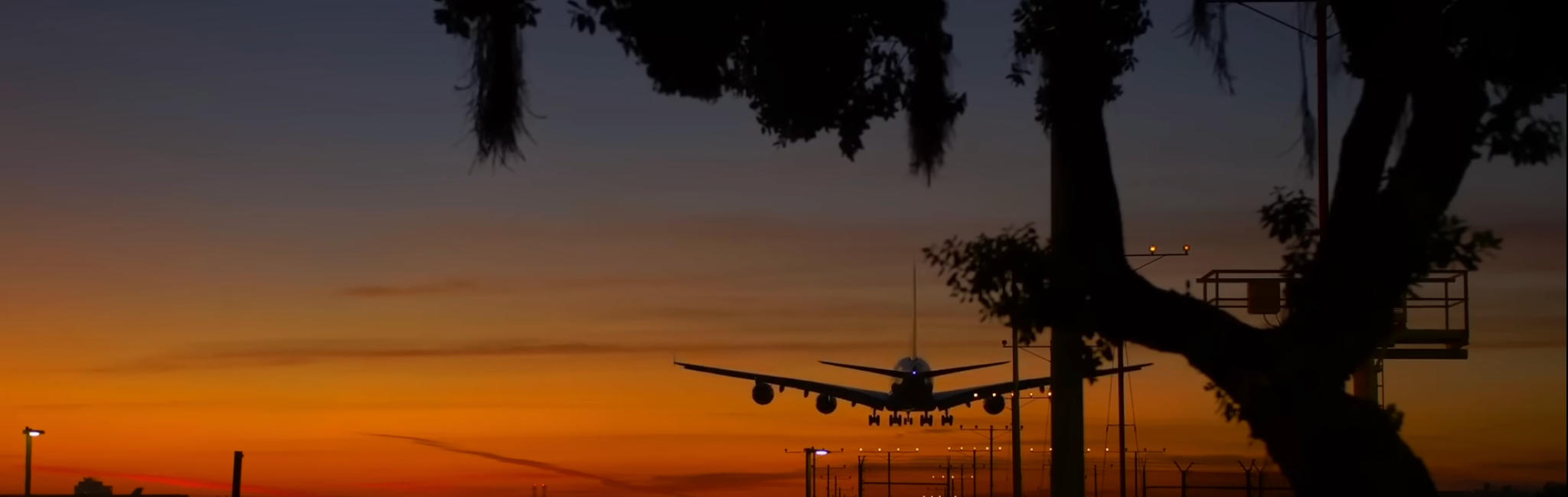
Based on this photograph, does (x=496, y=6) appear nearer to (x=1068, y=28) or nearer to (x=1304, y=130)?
(x=1068, y=28)

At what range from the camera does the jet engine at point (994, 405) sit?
70.9 m

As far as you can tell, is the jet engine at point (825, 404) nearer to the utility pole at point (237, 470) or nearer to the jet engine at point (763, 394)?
the jet engine at point (763, 394)

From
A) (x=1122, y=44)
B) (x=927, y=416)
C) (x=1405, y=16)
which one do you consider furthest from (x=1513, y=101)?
(x=927, y=416)

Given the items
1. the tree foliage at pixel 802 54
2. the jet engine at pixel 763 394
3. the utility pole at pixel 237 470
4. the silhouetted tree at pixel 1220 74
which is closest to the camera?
the silhouetted tree at pixel 1220 74

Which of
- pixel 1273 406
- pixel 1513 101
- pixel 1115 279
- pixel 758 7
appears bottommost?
pixel 1273 406

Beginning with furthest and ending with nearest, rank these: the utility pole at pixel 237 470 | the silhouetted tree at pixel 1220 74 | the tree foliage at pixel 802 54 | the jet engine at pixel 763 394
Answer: the jet engine at pixel 763 394 < the utility pole at pixel 237 470 < the tree foliage at pixel 802 54 < the silhouetted tree at pixel 1220 74

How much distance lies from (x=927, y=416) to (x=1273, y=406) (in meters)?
66.0

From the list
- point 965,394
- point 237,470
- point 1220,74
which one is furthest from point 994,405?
point 1220,74

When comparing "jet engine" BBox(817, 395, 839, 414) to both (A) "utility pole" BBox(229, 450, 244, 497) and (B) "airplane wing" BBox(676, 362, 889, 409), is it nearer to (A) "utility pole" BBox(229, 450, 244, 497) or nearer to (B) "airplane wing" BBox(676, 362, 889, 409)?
(B) "airplane wing" BBox(676, 362, 889, 409)

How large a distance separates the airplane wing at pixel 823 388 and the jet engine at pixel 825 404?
1502 mm

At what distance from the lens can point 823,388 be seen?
7294cm

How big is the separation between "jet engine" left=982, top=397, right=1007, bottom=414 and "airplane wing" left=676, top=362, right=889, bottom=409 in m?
4.25

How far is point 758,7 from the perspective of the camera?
10406 mm

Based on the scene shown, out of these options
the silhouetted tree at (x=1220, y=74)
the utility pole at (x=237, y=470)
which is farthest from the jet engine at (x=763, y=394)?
the silhouetted tree at (x=1220, y=74)
